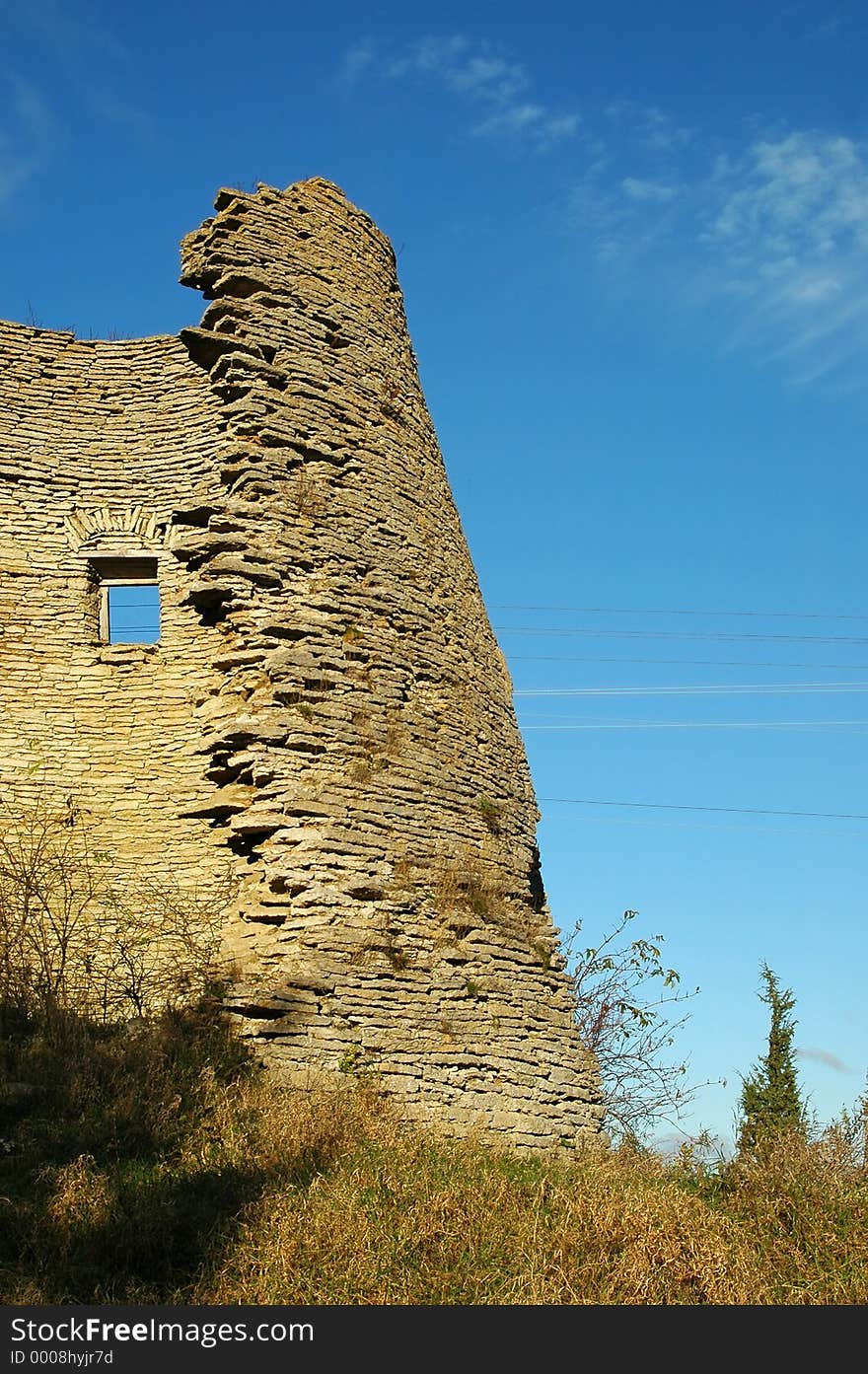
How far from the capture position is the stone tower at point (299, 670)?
8.16 m

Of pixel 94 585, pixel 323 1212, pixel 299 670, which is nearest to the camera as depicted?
pixel 323 1212

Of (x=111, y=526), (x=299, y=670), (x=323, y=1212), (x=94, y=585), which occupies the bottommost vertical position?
(x=323, y=1212)

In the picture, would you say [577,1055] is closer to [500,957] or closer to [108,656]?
[500,957]

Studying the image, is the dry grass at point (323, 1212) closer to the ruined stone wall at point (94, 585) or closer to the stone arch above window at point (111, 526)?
the ruined stone wall at point (94, 585)

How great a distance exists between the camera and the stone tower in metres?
8.16

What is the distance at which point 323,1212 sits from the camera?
577cm

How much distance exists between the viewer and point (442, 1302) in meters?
5.39

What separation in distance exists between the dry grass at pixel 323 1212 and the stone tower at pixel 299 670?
685mm

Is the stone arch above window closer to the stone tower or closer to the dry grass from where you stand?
the stone tower

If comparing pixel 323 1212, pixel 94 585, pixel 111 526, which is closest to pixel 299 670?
pixel 94 585

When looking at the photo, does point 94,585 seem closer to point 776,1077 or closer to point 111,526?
point 111,526

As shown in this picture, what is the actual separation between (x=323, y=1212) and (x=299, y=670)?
12.7 feet

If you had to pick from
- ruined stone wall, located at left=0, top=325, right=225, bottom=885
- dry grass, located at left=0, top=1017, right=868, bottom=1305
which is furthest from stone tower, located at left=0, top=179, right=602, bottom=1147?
dry grass, located at left=0, top=1017, right=868, bottom=1305

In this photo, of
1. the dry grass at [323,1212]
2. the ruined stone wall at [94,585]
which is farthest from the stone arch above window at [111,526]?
the dry grass at [323,1212]
